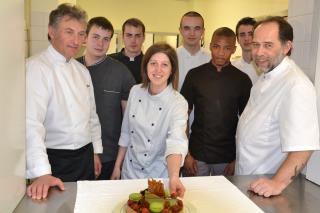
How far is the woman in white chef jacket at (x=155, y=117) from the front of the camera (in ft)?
4.63

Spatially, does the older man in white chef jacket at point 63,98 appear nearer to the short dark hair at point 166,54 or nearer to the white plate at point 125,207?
the short dark hair at point 166,54

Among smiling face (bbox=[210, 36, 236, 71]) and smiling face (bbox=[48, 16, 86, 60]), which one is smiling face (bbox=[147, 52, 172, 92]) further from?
smiling face (bbox=[210, 36, 236, 71])

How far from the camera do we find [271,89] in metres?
1.31

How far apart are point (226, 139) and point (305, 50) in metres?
0.67

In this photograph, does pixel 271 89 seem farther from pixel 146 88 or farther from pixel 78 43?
pixel 78 43

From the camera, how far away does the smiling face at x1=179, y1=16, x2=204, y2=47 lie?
88.7 inches

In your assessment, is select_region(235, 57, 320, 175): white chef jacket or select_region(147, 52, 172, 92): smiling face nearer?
select_region(235, 57, 320, 175): white chef jacket

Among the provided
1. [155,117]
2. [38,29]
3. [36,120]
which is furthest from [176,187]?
[38,29]

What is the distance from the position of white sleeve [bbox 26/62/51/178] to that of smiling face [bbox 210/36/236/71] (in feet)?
3.22

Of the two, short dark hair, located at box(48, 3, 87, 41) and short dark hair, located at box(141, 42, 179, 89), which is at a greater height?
short dark hair, located at box(48, 3, 87, 41)

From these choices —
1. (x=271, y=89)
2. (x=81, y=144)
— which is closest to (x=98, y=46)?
(x=81, y=144)

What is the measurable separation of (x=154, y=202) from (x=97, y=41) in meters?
1.34

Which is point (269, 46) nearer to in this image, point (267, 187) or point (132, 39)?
point (267, 187)

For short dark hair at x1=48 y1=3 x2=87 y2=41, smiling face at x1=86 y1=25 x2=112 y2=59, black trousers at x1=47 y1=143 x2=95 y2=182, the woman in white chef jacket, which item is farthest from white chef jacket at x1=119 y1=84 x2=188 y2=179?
smiling face at x1=86 y1=25 x2=112 y2=59
